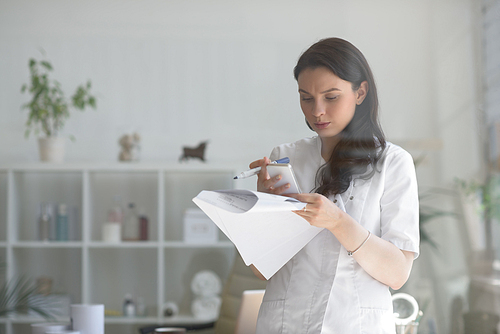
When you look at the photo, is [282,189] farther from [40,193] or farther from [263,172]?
[40,193]

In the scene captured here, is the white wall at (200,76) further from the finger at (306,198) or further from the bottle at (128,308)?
the finger at (306,198)

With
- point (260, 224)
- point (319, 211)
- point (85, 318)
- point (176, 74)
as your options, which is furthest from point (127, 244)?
point (319, 211)

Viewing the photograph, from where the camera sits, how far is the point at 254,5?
2.33 m

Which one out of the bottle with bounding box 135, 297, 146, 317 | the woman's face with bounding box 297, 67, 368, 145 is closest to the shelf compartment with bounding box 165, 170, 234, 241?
the bottle with bounding box 135, 297, 146, 317

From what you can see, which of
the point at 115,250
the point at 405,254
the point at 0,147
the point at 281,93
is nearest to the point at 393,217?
the point at 405,254

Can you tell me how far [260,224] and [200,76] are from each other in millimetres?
1753

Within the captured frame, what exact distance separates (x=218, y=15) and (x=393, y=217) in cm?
182

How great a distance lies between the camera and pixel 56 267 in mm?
2307

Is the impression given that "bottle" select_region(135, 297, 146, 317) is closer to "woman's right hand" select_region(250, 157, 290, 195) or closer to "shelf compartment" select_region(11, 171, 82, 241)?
"shelf compartment" select_region(11, 171, 82, 241)

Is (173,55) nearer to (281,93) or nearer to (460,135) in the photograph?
(281,93)

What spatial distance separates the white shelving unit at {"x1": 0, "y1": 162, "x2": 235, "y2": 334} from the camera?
218 centimetres

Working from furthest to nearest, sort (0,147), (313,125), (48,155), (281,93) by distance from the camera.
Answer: (0,147) → (48,155) → (281,93) → (313,125)

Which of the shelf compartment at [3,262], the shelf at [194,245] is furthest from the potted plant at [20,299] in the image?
the shelf at [194,245]

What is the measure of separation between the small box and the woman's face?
4.70 feet
